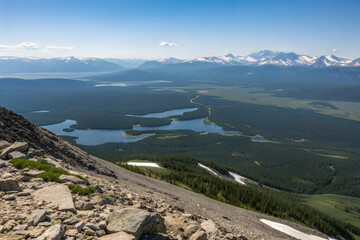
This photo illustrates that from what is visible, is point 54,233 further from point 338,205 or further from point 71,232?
point 338,205

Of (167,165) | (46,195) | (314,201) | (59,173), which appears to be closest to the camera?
(46,195)

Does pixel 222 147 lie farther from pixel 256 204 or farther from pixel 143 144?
pixel 256 204

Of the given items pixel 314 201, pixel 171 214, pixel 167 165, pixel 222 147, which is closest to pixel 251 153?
pixel 222 147

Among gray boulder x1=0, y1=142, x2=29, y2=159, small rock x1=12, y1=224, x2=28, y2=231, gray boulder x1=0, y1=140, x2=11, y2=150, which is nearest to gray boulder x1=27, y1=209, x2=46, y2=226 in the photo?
small rock x1=12, y1=224, x2=28, y2=231

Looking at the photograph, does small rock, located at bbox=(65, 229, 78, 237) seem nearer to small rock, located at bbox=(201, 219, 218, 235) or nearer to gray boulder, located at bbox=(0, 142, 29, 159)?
small rock, located at bbox=(201, 219, 218, 235)

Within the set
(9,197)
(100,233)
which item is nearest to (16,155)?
(9,197)

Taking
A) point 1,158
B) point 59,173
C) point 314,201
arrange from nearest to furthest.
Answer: point 59,173 < point 1,158 < point 314,201

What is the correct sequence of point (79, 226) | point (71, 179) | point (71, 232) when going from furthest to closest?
1. point (71, 179)
2. point (79, 226)
3. point (71, 232)
